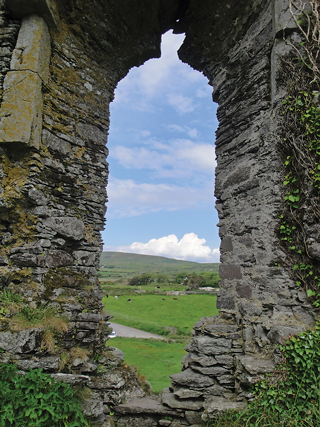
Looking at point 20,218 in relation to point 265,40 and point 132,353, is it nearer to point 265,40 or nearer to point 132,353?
point 265,40

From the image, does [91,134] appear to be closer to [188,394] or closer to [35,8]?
[35,8]

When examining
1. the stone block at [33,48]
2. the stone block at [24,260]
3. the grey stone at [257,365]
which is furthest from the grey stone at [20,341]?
Result: the stone block at [33,48]

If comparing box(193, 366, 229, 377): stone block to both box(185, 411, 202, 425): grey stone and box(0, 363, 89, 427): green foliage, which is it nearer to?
box(185, 411, 202, 425): grey stone

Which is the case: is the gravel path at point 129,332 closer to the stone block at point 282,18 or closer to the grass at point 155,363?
the grass at point 155,363

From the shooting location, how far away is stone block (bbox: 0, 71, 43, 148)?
455 cm

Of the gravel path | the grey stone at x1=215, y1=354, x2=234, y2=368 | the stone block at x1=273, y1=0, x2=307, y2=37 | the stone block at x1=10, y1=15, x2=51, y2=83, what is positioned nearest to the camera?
the grey stone at x1=215, y1=354, x2=234, y2=368

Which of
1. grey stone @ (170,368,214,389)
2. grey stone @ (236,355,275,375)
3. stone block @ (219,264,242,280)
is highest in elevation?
stone block @ (219,264,242,280)

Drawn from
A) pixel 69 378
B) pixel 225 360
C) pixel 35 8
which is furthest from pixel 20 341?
pixel 35 8

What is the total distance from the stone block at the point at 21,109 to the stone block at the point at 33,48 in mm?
175

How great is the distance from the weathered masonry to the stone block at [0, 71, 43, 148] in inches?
0.8

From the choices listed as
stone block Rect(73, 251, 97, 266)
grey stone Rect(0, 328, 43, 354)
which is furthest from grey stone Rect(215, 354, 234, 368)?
stone block Rect(73, 251, 97, 266)

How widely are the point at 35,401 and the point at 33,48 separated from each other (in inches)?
232

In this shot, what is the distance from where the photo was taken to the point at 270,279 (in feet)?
14.1

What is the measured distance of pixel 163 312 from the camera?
71.0 feet
